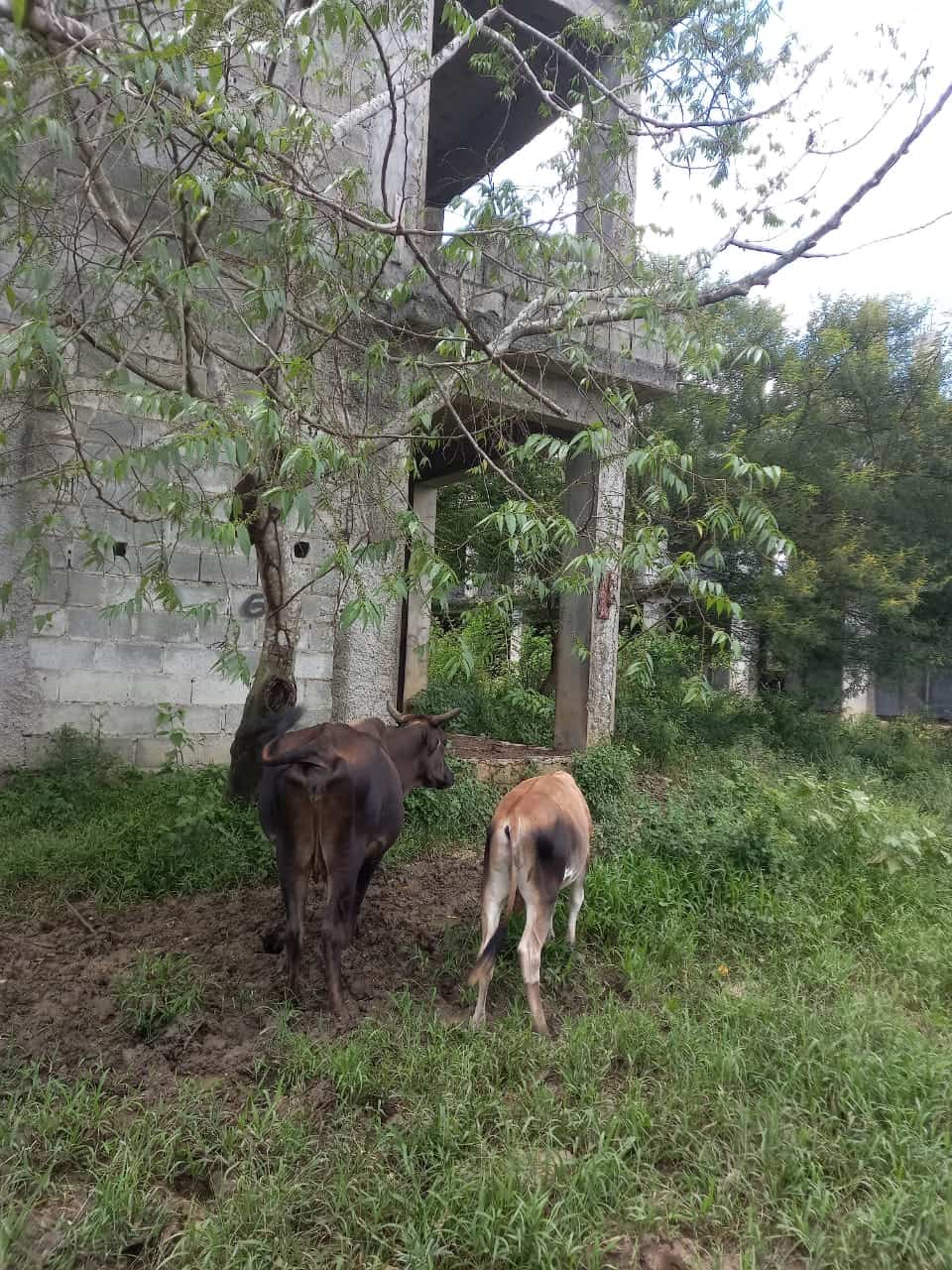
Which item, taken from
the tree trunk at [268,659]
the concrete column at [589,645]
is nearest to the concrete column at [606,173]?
the concrete column at [589,645]

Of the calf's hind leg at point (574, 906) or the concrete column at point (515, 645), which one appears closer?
the calf's hind leg at point (574, 906)

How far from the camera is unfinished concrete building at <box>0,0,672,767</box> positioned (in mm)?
5996

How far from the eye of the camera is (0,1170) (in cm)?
270

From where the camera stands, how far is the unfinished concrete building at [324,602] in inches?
236

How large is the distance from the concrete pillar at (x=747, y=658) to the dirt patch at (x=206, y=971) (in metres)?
5.64

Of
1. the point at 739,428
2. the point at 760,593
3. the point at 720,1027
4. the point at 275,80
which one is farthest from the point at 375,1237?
the point at 739,428

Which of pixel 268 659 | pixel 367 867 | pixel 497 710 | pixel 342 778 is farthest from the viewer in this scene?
pixel 497 710

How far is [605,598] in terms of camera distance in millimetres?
8172

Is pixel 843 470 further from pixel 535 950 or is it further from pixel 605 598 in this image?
pixel 535 950

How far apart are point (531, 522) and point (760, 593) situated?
6.54 metres

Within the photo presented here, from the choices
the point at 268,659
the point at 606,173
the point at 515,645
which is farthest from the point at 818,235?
the point at 515,645

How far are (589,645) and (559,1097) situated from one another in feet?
17.4

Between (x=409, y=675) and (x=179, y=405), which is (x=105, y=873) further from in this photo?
(x=409, y=675)

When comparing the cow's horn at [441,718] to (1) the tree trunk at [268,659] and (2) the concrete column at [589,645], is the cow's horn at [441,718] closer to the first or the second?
(1) the tree trunk at [268,659]
